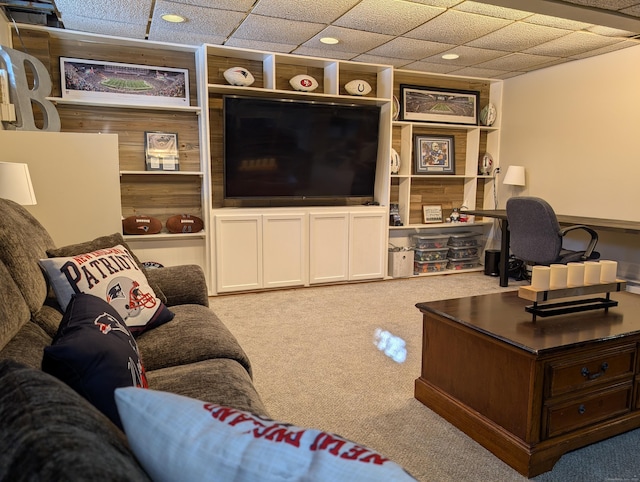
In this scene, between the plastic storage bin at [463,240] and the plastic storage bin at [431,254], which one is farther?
the plastic storage bin at [463,240]

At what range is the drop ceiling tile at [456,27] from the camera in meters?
3.60

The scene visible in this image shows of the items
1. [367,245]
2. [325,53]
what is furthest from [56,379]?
[325,53]

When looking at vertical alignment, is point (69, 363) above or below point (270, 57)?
below

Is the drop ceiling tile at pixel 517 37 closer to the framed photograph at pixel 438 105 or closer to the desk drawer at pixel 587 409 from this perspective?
the framed photograph at pixel 438 105

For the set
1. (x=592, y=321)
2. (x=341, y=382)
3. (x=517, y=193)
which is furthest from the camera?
(x=517, y=193)

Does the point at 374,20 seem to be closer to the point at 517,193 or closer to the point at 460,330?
the point at 460,330

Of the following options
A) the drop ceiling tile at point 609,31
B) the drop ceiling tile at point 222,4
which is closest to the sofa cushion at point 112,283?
the drop ceiling tile at point 222,4

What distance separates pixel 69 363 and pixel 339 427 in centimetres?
142

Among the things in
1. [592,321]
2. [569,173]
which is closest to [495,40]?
[569,173]

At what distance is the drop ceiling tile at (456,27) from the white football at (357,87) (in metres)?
0.90

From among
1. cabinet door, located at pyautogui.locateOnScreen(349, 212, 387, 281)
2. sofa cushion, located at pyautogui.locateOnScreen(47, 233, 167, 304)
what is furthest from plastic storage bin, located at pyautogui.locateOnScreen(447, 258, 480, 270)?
sofa cushion, located at pyautogui.locateOnScreen(47, 233, 167, 304)

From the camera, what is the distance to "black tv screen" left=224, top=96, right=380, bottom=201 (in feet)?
14.6

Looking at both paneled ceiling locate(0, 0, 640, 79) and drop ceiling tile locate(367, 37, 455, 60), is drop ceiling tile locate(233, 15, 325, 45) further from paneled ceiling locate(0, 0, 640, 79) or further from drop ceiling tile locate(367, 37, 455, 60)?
drop ceiling tile locate(367, 37, 455, 60)

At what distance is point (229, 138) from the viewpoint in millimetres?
4414
